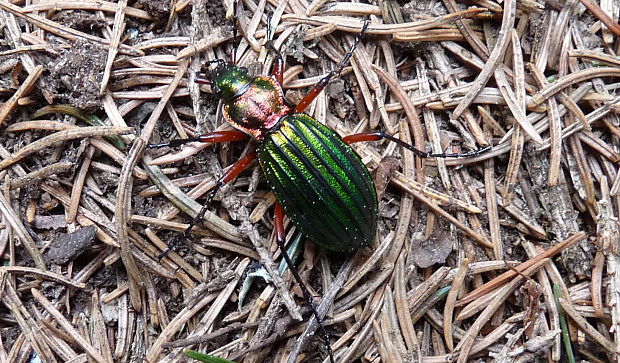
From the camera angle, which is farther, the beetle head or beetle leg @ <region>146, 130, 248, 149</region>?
the beetle head

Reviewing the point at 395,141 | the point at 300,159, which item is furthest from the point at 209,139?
the point at 395,141

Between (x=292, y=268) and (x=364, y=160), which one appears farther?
(x=364, y=160)

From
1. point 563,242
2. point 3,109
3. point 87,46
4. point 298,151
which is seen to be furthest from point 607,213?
point 3,109

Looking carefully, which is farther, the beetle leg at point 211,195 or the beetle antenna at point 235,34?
the beetle antenna at point 235,34

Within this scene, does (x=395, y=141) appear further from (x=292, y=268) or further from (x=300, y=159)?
(x=292, y=268)

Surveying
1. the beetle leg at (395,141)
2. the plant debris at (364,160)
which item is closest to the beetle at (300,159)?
the beetle leg at (395,141)

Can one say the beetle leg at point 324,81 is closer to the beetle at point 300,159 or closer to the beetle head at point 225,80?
the beetle at point 300,159

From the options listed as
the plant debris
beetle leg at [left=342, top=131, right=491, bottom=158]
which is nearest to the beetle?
beetle leg at [left=342, top=131, right=491, bottom=158]

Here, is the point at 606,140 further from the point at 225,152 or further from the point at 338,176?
the point at 225,152

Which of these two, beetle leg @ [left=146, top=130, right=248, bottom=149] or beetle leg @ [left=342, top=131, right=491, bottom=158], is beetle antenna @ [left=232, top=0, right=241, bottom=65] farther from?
beetle leg @ [left=342, top=131, right=491, bottom=158]
